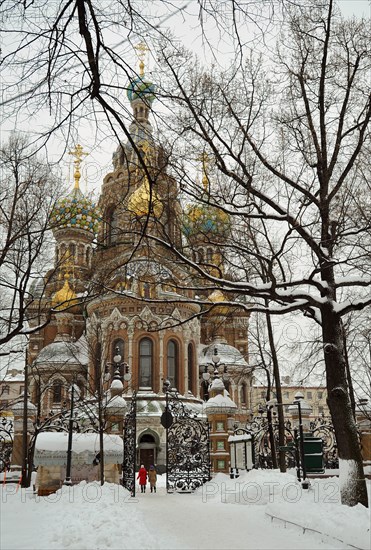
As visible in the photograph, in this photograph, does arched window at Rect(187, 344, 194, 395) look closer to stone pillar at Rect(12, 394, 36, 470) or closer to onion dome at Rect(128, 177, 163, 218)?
stone pillar at Rect(12, 394, 36, 470)

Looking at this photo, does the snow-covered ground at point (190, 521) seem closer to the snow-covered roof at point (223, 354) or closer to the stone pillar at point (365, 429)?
the stone pillar at point (365, 429)

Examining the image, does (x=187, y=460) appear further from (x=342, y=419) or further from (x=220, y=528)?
(x=342, y=419)

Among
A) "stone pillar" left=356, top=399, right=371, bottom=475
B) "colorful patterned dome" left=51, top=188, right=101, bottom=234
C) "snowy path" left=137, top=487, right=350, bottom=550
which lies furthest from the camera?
"stone pillar" left=356, top=399, right=371, bottom=475

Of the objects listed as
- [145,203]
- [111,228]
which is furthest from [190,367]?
[145,203]

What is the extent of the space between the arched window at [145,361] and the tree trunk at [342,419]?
75.7ft

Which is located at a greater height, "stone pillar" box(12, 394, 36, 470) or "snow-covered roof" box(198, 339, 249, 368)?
"snow-covered roof" box(198, 339, 249, 368)

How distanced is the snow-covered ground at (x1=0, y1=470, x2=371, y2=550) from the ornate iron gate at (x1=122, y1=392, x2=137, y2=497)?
225cm

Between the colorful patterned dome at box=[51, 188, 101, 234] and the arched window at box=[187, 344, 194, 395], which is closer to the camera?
the colorful patterned dome at box=[51, 188, 101, 234]

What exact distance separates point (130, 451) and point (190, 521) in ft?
22.5

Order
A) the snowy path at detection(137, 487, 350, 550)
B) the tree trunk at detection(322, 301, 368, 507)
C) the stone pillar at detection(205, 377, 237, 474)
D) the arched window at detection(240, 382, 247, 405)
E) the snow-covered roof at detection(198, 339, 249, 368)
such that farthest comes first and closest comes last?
the arched window at detection(240, 382, 247, 405) < the snow-covered roof at detection(198, 339, 249, 368) < the stone pillar at detection(205, 377, 237, 474) < the tree trunk at detection(322, 301, 368, 507) < the snowy path at detection(137, 487, 350, 550)

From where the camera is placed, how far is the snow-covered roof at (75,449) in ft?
47.2

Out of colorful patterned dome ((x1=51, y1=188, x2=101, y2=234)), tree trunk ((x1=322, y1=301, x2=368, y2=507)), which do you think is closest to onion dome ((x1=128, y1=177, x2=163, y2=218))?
colorful patterned dome ((x1=51, y1=188, x2=101, y2=234))

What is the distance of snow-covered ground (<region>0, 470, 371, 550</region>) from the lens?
8.15 metres

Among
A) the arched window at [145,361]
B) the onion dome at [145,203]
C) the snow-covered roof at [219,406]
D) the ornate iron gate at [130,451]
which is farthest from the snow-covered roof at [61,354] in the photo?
the onion dome at [145,203]
